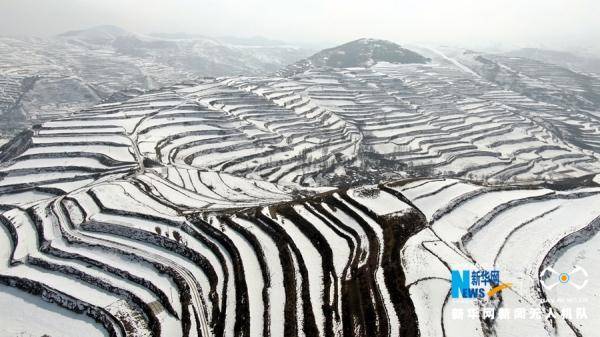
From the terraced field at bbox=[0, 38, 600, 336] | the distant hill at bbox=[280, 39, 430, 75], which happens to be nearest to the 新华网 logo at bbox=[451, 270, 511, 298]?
the terraced field at bbox=[0, 38, 600, 336]

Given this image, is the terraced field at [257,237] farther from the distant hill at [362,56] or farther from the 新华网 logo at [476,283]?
the distant hill at [362,56]

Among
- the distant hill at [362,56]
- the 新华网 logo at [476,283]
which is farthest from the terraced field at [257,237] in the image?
the distant hill at [362,56]

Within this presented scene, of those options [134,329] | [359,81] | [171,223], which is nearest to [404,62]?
[359,81]

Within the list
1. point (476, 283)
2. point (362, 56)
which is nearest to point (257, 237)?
point (476, 283)

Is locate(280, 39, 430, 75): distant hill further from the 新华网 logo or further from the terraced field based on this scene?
the 新华网 logo

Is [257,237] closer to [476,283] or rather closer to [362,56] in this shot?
[476,283]

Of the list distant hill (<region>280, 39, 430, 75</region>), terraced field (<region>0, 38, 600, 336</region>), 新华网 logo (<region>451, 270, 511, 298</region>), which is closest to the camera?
terraced field (<region>0, 38, 600, 336</region>)
